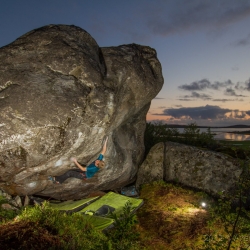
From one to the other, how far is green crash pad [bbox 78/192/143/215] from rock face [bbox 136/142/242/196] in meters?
2.82

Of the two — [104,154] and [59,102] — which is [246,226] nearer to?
[104,154]

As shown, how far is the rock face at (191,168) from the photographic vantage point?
492 inches

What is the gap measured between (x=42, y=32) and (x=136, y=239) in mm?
8208

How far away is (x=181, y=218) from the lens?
9.88m

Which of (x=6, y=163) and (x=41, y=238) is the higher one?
(x=6, y=163)

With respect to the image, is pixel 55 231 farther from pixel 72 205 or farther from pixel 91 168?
pixel 91 168

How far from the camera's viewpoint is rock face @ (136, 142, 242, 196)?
1251cm

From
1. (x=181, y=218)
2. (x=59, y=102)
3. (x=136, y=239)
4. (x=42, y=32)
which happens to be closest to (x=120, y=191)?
(x=181, y=218)

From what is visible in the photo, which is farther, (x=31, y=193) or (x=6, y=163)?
(x=31, y=193)

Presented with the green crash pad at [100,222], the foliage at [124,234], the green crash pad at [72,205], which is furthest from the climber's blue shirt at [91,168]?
the foliage at [124,234]

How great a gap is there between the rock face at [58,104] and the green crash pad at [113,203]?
122cm

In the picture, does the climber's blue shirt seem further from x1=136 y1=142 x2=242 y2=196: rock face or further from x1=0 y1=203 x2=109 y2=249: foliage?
x1=136 y1=142 x2=242 y2=196: rock face

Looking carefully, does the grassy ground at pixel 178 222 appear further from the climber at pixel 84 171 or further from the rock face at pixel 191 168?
the climber at pixel 84 171

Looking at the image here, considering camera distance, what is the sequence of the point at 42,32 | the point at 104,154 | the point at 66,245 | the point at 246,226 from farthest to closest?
the point at 104,154
the point at 42,32
the point at 246,226
the point at 66,245
